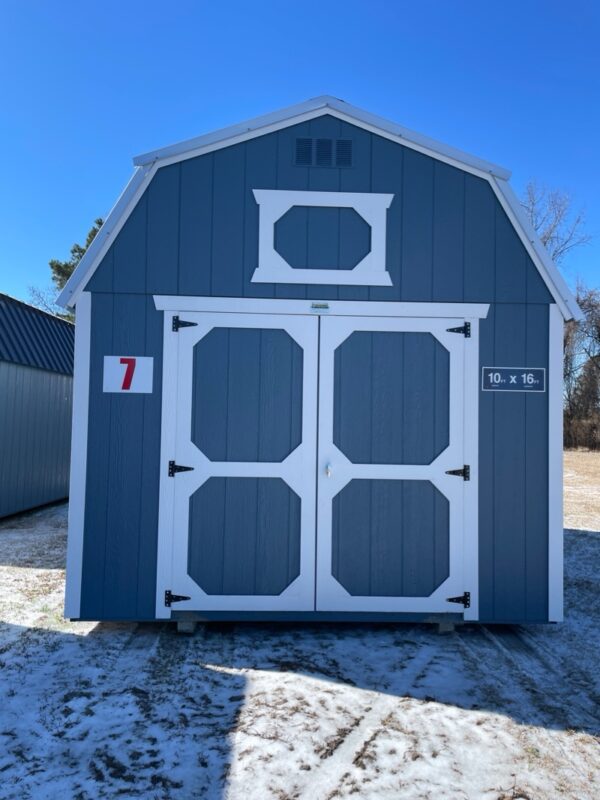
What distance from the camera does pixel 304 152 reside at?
4059 mm

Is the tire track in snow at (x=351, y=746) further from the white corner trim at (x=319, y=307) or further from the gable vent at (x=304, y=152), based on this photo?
Answer: the gable vent at (x=304, y=152)

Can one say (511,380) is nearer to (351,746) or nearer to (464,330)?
(464,330)

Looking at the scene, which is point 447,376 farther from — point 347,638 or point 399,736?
point 399,736

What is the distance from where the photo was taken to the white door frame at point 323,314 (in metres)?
3.90

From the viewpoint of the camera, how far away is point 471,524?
396 cm

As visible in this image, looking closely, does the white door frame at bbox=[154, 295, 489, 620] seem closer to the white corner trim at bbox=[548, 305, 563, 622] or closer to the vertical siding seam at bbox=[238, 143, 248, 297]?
the vertical siding seam at bbox=[238, 143, 248, 297]

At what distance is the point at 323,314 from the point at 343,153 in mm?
1224

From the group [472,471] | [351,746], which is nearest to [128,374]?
[472,471]

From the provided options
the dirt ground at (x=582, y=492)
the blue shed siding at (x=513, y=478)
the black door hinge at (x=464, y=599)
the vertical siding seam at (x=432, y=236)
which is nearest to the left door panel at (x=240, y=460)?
the vertical siding seam at (x=432, y=236)

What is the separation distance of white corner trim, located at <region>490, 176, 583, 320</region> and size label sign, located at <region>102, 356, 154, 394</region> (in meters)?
2.94

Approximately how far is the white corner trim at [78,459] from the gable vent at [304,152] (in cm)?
184

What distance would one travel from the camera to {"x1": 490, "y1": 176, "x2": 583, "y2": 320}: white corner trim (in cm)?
402

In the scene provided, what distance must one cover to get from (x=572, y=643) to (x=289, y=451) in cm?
245

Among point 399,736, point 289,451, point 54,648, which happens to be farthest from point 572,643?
point 54,648
